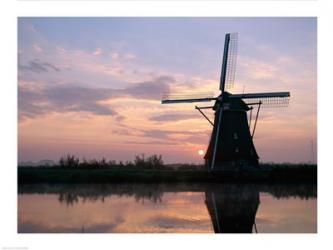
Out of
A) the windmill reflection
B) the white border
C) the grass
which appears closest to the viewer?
the white border

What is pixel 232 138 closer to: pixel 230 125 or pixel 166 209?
pixel 230 125

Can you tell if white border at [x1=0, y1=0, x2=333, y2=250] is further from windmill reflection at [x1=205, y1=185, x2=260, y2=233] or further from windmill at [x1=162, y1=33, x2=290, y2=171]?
windmill at [x1=162, y1=33, x2=290, y2=171]

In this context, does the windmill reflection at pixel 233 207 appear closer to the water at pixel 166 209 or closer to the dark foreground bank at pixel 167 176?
the water at pixel 166 209

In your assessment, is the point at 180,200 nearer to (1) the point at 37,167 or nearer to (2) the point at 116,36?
(2) the point at 116,36

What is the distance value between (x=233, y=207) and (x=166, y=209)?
187cm

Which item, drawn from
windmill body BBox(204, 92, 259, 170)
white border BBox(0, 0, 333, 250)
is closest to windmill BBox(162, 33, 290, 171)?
windmill body BBox(204, 92, 259, 170)

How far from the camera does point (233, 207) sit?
43.3 feet

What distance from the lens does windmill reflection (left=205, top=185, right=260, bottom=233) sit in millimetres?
11109

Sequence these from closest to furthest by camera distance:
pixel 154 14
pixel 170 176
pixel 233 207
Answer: pixel 154 14 → pixel 233 207 → pixel 170 176

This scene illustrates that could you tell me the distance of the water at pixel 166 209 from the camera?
1120 cm

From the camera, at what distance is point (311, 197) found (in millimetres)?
15312

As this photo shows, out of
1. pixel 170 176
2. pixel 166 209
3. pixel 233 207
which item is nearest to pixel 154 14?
pixel 166 209
